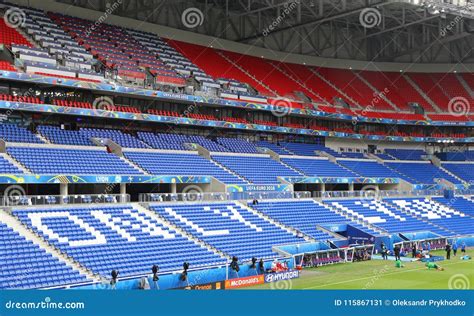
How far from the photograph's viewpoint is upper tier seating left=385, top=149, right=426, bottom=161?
7444 cm

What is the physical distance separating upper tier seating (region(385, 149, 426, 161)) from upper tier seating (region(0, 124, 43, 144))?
44.5 metres

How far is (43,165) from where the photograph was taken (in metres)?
39.1

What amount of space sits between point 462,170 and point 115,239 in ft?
168

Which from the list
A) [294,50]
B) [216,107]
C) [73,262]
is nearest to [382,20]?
[294,50]

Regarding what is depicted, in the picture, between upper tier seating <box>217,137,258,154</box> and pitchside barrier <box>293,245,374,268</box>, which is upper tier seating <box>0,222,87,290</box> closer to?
pitchside barrier <box>293,245,374,268</box>

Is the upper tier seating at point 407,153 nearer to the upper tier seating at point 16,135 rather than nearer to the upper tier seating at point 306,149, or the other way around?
the upper tier seating at point 306,149

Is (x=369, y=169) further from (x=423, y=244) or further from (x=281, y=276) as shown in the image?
(x=281, y=276)

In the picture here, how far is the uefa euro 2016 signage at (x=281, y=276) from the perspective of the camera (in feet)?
116

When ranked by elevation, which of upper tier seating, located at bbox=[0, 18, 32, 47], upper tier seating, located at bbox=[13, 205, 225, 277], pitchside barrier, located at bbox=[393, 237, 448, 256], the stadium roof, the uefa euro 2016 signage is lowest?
pitchside barrier, located at bbox=[393, 237, 448, 256]

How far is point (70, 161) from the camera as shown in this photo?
41156 mm

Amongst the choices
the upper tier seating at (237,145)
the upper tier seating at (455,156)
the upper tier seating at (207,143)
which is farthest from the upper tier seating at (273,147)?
the upper tier seating at (455,156)

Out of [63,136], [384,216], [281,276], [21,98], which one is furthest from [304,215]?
[21,98]

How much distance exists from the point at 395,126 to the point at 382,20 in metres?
13.0

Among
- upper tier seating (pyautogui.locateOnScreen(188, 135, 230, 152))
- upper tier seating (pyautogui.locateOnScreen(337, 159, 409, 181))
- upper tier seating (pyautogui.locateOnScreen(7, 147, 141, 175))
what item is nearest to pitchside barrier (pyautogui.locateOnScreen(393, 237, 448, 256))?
upper tier seating (pyautogui.locateOnScreen(337, 159, 409, 181))
